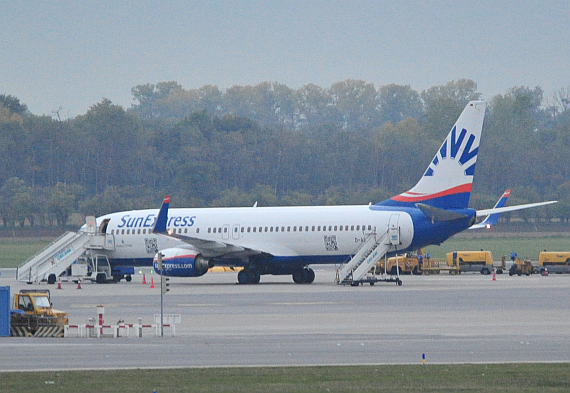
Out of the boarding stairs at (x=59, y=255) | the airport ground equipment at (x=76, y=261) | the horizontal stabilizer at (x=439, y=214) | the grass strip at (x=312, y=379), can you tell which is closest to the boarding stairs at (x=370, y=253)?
the horizontal stabilizer at (x=439, y=214)

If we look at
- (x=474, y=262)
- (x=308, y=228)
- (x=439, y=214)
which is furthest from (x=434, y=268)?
(x=439, y=214)

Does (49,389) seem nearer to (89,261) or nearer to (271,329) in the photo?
(271,329)

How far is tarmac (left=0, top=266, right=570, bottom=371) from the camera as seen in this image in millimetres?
19641

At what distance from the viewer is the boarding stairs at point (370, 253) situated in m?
43.2

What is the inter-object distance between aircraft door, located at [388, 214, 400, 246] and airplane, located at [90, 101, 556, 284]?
41 millimetres

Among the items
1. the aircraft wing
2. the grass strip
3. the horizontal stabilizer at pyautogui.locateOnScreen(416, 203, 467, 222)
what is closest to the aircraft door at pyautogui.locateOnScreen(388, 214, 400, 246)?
the horizontal stabilizer at pyautogui.locateOnScreen(416, 203, 467, 222)

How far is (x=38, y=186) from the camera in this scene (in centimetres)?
13250

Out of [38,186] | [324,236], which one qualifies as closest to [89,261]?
[324,236]

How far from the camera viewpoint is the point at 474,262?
187 feet

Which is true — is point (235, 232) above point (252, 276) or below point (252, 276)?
above

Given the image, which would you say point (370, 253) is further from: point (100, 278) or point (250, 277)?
point (100, 278)

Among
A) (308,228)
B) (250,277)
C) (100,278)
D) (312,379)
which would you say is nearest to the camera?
(312,379)

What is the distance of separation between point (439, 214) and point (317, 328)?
59.6 ft

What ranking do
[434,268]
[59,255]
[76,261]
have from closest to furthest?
1. [59,255]
2. [76,261]
3. [434,268]
